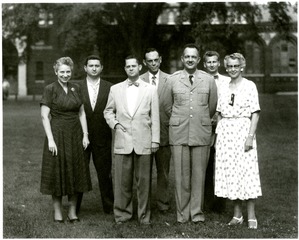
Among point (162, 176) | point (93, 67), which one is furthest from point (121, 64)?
point (93, 67)

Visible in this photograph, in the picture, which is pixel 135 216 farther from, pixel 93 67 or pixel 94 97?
pixel 93 67

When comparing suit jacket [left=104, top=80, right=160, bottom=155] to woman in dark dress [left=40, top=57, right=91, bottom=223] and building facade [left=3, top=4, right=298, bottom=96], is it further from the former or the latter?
building facade [left=3, top=4, right=298, bottom=96]

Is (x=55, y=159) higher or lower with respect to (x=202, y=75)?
lower

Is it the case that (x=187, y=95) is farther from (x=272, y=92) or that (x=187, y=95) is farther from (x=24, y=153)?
(x=272, y=92)

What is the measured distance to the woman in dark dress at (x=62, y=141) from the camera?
236 inches

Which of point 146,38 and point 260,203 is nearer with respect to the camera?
point 260,203

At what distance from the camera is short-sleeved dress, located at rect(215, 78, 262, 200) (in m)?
5.81

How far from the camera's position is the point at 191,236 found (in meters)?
5.52

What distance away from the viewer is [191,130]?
5980 millimetres

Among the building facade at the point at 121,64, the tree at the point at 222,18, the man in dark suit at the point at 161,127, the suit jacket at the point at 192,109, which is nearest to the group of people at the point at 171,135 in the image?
the suit jacket at the point at 192,109

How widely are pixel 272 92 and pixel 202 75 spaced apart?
37870 millimetres

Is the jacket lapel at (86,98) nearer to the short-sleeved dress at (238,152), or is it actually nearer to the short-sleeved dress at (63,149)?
the short-sleeved dress at (63,149)

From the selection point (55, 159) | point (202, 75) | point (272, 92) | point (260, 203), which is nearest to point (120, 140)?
point (55, 159)

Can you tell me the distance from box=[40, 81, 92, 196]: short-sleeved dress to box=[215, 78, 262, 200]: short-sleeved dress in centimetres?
166
